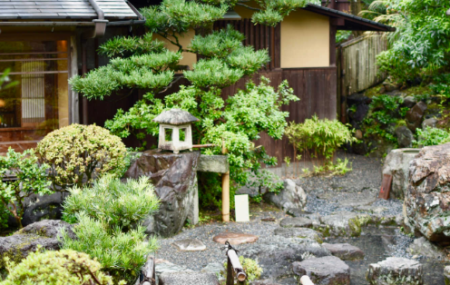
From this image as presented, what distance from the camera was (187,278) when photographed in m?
6.83

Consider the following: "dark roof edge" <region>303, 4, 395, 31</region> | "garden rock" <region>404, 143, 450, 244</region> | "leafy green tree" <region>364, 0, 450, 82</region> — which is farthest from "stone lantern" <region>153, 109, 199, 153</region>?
"leafy green tree" <region>364, 0, 450, 82</region>

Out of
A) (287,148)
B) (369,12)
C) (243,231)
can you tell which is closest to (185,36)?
(287,148)

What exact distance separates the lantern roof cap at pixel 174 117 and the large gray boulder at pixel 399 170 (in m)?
5.44

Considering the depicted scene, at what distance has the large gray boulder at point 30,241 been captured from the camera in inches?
240

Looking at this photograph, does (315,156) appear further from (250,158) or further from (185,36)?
(185,36)

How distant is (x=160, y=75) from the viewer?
10.3 metres

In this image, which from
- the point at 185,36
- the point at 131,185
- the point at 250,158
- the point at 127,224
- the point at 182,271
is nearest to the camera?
the point at 127,224

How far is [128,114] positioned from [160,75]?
4.00 feet

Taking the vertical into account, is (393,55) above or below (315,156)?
above

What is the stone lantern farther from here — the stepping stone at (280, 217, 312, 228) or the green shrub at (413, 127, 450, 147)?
the green shrub at (413, 127, 450, 147)

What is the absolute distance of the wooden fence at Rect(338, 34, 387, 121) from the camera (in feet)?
59.4

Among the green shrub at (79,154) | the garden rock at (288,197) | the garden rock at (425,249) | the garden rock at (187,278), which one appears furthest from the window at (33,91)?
the garden rock at (425,249)

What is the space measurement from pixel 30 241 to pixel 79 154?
272 cm

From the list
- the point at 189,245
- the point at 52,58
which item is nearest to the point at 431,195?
the point at 189,245
